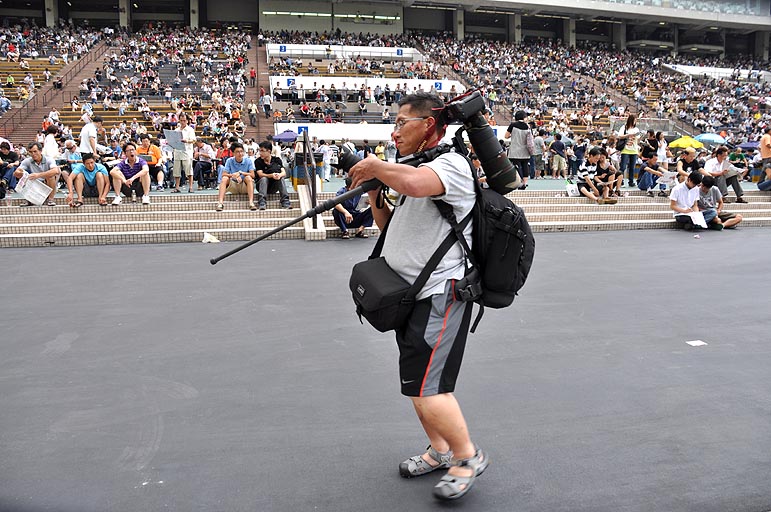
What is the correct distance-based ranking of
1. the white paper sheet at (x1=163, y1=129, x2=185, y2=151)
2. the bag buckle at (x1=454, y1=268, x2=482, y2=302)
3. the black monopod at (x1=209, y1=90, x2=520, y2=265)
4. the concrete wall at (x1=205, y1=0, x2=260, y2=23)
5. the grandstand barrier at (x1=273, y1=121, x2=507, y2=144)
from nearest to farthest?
the black monopod at (x1=209, y1=90, x2=520, y2=265)
the bag buckle at (x1=454, y1=268, x2=482, y2=302)
the white paper sheet at (x1=163, y1=129, x2=185, y2=151)
the grandstand barrier at (x1=273, y1=121, x2=507, y2=144)
the concrete wall at (x1=205, y1=0, x2=260, y2=23)

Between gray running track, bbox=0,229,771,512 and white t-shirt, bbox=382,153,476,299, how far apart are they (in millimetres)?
880

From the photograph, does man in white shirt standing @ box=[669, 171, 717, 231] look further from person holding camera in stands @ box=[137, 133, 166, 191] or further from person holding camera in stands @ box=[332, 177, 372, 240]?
person holding camera in stands @ box=[137, 133, 166, 191]

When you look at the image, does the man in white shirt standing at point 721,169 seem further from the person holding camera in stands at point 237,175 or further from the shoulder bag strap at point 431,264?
the shoulder bag strap at point 431,264

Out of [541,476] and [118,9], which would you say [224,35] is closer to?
[118,9]

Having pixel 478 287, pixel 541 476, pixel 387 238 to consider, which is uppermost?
pixel 387 238

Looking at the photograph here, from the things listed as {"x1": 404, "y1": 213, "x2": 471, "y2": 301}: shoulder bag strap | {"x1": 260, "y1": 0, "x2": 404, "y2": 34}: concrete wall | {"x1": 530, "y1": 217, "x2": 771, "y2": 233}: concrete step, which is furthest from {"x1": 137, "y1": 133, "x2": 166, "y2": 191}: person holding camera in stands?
{"x1": 260, "y1": 0, "x2": 404, "y2": 34}: concrete wall

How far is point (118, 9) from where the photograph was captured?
42.3 m

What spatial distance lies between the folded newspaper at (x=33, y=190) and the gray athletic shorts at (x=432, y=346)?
948cm

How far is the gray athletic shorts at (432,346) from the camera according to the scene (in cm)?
231

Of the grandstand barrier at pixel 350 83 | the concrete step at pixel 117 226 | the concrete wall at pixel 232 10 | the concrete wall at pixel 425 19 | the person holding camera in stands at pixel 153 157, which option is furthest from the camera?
the concrete wall at pixel 425 19

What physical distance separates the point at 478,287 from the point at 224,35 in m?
41.9

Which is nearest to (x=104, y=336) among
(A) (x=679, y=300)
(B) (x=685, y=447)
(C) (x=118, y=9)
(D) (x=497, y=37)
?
(B) (x=685, y=447)

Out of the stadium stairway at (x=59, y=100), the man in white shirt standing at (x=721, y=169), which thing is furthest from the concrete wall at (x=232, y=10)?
the man in white shirt standing at (x=721, y=169)

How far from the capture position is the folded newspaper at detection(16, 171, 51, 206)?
385 inches
